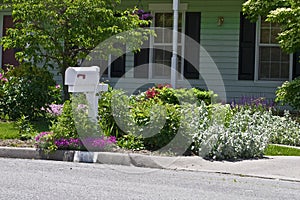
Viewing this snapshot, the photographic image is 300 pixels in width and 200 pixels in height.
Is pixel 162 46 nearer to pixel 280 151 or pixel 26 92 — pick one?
pixel 26 92

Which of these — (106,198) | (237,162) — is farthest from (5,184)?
(237,162)

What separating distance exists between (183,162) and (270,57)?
8.41 m

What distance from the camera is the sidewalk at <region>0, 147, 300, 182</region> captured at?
354 inches

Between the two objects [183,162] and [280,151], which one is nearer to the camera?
[183,162]

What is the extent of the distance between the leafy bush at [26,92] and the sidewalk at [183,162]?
283 centimetres

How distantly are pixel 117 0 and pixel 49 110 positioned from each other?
113 inches

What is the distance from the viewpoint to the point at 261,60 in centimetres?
1702

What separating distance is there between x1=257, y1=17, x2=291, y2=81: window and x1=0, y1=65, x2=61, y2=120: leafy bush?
6.48 metres

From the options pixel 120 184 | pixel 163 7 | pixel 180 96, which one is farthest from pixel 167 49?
pixel 120 184

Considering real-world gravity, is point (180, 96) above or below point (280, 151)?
above

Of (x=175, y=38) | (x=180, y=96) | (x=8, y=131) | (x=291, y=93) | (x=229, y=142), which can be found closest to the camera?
(x=229, y=142)

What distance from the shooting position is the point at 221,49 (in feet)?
56.5

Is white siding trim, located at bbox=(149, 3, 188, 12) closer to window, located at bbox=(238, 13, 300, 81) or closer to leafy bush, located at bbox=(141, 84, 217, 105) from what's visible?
window, located at bbox=(238, 13, 300, 81)

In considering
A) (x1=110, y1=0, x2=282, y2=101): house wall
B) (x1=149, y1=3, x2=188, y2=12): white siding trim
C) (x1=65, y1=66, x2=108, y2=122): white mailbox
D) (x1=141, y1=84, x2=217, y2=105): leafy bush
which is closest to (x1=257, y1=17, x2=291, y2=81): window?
(x1=110, y1=0, x2=282, y2=101): house wall
